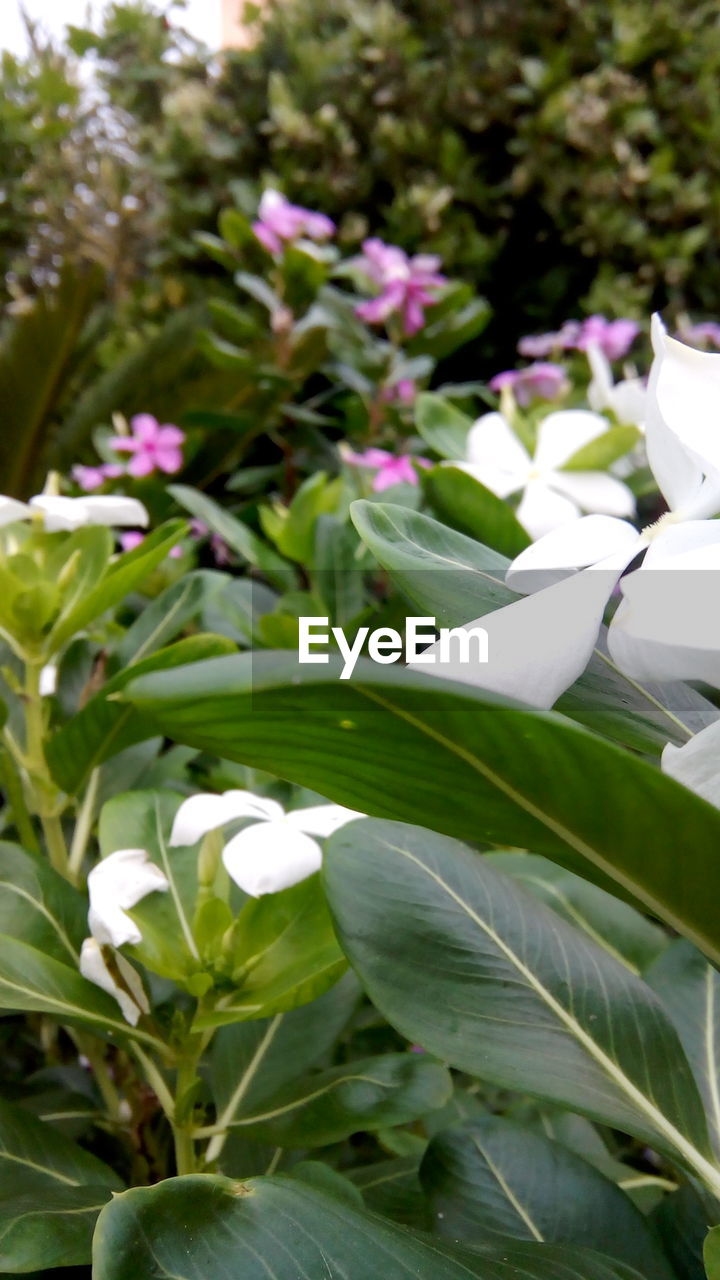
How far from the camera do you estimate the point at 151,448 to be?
1.54 m

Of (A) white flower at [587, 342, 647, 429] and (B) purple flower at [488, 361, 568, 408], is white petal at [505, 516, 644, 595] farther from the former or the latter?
(B) purple flower at [488, 361, 568, 408]

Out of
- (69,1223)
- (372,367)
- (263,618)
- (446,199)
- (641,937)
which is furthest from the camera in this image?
(446,199)

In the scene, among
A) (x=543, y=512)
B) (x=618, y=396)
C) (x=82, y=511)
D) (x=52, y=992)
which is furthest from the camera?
(x=618, y=396)

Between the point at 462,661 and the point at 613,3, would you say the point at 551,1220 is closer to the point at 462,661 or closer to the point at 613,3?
the point at 462,661

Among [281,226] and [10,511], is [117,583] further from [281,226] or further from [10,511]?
[281,226]

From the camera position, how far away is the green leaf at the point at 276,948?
51 cm

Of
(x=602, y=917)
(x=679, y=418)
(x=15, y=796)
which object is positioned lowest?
(x=602, y=917)

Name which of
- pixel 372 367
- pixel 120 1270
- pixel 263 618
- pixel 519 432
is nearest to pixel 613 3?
pixel 372 367

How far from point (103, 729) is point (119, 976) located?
194mm

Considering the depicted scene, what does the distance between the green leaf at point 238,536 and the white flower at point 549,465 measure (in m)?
0.26

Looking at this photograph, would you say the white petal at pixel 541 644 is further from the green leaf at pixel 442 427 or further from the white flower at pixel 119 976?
the green leaf at pixel 442 427

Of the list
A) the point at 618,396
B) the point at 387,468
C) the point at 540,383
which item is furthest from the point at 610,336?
the point at 387,468

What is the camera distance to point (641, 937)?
74 centimetres

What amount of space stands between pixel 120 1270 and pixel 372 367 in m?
1.48
